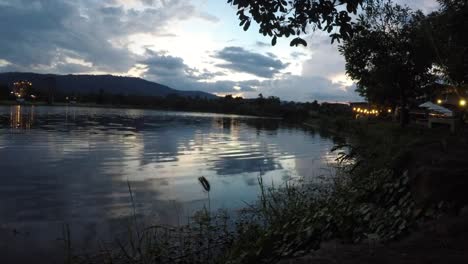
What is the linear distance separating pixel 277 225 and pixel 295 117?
5428 inches

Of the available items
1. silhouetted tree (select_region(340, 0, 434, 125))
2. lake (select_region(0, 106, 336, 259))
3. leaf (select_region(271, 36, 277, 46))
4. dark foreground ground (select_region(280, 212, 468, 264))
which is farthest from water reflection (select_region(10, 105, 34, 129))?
dark foreground ground (select_region(280, 212, 468, 264))

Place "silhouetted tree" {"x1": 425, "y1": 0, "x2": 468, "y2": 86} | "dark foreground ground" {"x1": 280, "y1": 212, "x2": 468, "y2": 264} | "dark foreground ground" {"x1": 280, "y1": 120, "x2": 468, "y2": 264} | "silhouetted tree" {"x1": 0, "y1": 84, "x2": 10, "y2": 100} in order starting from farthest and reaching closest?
1. "silhouetted tree" {"x1": 0, "y1": 84, "x2": 10, "y2": 100}
2. "silhouetted tree" {"x1": 425, "y1": 0, "x2": 468, "y2": 86}
3. "dark foreground ground" {"x1": 280, "y1": 120, "x2": 468, "y2": 264}
4. "dark foreground ground" {"x1": 280, "y1": 212, "x2": 468, "y2": 264}

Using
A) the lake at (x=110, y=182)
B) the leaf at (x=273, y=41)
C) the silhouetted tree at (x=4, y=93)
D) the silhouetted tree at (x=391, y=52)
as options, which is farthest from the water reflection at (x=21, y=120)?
the silhouetted tree at (x=4, y=93)

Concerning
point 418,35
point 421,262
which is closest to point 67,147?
point 418,35

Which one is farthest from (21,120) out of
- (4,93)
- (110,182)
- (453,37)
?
(4,93)

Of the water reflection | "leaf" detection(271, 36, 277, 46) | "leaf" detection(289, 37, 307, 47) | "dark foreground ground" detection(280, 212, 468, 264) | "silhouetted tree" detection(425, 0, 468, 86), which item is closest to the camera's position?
"dark foreground ground" detection(280, 212, 468, 264)

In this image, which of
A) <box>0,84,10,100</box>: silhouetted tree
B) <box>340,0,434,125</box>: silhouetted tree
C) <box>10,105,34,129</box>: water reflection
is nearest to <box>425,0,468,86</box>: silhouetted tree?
<box>340,0,434,125</box>: silhouetted tree

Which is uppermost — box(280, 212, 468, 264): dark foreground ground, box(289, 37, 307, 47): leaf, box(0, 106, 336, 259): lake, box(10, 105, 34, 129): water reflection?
box(289, 37, 307, 47): leaf

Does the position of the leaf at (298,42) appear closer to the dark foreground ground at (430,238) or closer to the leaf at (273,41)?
the leaf at (273,41)

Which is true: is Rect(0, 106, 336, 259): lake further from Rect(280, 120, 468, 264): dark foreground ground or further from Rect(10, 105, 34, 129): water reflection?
Rect(10, 105, 34, 129): water reflection

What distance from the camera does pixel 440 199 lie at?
7484 millimetres

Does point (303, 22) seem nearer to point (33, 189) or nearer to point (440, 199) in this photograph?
point (440, 199)

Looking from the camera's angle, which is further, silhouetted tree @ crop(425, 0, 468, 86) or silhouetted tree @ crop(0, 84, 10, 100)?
silhouetted tree @ crop(0, 84, 10, 100)

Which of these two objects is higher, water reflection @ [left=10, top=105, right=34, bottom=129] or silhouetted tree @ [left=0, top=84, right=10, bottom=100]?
silhouetted tree @ [left=0, top=84, right=10, bottom=100]
